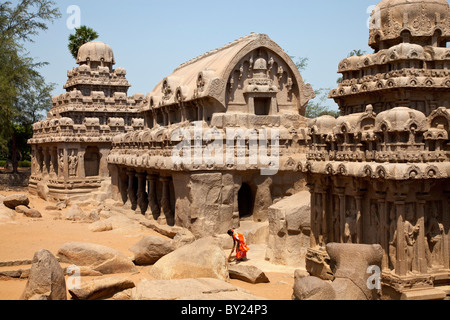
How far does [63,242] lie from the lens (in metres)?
17.8

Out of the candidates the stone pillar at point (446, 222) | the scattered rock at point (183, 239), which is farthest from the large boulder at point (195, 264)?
the stone pillar at point (446, 222)

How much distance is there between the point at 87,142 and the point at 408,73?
2235 cm

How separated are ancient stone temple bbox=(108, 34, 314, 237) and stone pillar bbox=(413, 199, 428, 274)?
8.68m

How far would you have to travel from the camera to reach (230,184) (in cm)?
1842

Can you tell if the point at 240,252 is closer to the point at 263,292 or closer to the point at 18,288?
the point at 263,292

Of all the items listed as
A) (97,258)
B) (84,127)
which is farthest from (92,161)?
(97,258)

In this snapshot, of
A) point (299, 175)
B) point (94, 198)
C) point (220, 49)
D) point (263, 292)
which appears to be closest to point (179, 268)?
point (263, 292)

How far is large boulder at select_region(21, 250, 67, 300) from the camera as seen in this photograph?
1041cm

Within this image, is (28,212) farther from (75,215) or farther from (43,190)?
(43,190)

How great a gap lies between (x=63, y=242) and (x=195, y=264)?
22.3ft

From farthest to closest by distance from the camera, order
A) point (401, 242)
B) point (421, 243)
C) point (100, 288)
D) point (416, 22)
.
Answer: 1. point (416, 22)
2. point (100, 288)
3. point (421, 243)
4. point (401, 242)

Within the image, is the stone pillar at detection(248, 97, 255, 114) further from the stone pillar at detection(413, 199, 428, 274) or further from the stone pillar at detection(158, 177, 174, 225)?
the stone pillar at detection(413, 199, 428, 274)
